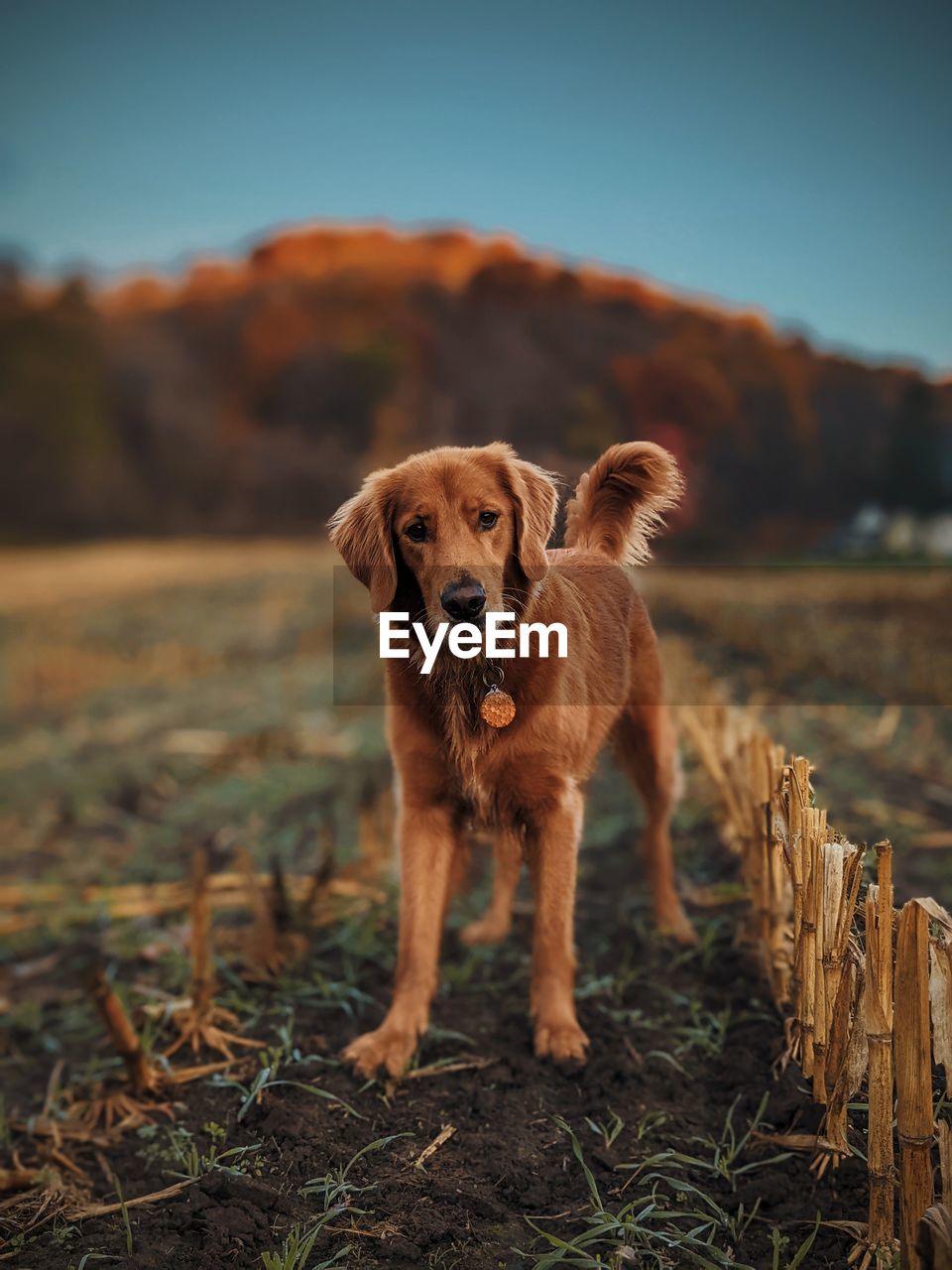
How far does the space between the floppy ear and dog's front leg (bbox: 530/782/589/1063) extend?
722 mm

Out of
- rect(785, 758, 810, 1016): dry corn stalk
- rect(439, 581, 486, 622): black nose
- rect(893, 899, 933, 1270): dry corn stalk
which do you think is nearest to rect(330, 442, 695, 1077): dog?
rect(439, 581, 486, 622): black nose

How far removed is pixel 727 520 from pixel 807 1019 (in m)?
5.87

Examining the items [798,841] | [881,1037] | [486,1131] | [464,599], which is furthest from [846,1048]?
[464,599]

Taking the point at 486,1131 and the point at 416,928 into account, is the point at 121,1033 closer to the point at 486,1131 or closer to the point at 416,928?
the point at 416,928

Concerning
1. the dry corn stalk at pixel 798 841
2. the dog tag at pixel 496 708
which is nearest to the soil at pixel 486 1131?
the dry corn stalk at pixel 798 841

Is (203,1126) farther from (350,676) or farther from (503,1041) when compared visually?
(350,676)

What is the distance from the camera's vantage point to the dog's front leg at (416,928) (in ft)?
11.1

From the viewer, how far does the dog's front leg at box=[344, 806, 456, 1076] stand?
338cm

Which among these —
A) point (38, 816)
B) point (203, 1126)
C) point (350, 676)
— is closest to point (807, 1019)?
point (203, 1126)

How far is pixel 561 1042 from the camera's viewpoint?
3.35 m

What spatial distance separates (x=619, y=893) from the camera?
4.89 m

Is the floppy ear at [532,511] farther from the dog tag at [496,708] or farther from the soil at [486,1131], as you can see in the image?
the soil at [486,1131]

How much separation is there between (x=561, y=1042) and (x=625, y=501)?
1748mm

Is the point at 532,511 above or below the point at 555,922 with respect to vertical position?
above
